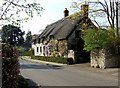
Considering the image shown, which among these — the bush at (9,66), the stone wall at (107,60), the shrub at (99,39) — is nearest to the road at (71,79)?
the bush at (9,66)

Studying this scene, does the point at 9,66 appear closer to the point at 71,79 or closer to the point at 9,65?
the point at 9,65

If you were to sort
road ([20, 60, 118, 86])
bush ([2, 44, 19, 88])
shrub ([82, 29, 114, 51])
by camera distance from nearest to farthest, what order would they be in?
bush ([2, 44, 19, 88]) < road ([20, 60, 118, 86]) < shrub ([82, 29, 114, 51])

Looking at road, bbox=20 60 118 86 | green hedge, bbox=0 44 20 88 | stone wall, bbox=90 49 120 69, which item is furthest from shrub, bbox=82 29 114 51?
green hedge, bbox=0 44 20 88

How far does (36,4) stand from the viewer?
257 inches

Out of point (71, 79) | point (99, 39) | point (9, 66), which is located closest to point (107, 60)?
point (99, 39)

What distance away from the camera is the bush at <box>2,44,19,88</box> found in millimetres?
4727

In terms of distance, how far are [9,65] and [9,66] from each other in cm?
4

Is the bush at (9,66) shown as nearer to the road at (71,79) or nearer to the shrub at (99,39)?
the road at (71,79)

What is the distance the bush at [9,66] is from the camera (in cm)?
473

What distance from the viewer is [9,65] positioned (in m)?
4.91

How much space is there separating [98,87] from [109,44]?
8.22 meters

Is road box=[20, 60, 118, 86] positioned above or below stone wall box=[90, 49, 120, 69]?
below

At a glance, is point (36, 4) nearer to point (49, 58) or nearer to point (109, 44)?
point (109, 44)

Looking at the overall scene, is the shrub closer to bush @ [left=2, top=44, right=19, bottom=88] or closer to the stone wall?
the stone wall
